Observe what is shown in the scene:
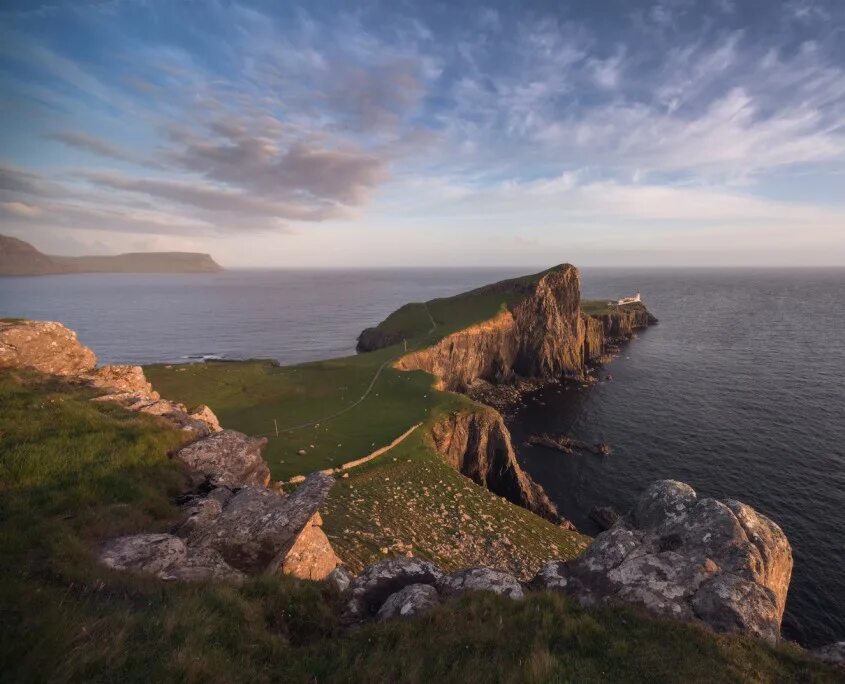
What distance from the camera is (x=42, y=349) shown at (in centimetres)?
2162

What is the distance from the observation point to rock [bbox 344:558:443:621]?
10.0 meters

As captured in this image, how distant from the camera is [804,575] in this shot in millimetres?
31125

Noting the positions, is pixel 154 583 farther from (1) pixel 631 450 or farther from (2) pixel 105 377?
(1) pixel 631 450

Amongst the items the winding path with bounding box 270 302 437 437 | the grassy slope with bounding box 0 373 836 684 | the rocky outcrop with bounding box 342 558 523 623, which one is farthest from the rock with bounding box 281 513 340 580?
the winding path with bounding box 270 302 437 437

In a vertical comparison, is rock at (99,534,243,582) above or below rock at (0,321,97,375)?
below

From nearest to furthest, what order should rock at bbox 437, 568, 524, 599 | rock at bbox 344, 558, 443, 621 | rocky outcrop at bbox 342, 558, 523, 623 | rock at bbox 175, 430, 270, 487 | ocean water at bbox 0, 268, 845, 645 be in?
1. rocky outcrop at bbox 342, 558, 523, 623
2. rock at bbox 344, 558, 443, 621
3. rock at bbox 437, 568, 524, 599
4. rock at bbox 175, 430, 270, 487
5. ocean water at bbox 0, 268, 845, 645

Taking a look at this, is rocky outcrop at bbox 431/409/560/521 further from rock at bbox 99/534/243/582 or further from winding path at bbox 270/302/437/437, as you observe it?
rock at bbox 99/534/243/582

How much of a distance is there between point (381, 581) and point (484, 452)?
3339 centimetres

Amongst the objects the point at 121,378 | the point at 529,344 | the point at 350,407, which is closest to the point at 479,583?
the point at 121,378

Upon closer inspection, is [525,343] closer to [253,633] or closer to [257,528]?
[257,528]

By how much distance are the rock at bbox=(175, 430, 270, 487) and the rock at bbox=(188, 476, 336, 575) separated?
175cm

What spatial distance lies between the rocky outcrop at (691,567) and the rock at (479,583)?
1486mm

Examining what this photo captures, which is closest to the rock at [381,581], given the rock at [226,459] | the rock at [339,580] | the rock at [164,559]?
the rock at [339,580]

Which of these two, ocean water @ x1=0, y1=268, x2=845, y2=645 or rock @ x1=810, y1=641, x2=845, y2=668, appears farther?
ocean water @ x1=0, y1=268, x2=845, y2=645
